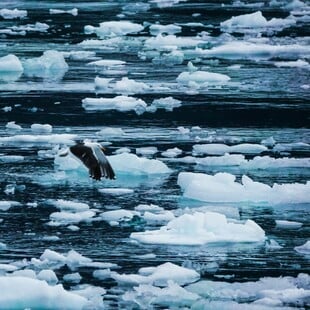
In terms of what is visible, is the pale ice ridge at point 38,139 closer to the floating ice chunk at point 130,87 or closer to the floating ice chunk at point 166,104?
the floating ice chunk at point 166,104

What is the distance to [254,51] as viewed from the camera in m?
18.0

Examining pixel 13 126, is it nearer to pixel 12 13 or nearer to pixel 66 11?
pixel 12 13

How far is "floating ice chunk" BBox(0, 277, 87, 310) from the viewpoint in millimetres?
7219

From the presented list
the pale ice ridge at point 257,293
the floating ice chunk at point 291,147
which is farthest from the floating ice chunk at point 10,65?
the pale ice ridge at point 257,293

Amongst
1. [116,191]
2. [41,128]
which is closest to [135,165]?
[116,191]

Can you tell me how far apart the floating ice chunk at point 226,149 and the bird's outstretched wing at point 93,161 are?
282cm

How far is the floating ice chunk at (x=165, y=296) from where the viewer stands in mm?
7363

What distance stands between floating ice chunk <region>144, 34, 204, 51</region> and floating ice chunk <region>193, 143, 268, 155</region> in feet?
22.1

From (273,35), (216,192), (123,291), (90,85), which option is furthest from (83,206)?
(273,35)

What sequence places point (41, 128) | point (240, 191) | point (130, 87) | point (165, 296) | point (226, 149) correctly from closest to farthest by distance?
1. point (165, 296)
2. point (240, 191)
3. point (226, 149)
4. point (41, 128)
5. point (130, 87)

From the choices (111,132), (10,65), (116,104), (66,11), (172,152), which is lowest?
(172,152)

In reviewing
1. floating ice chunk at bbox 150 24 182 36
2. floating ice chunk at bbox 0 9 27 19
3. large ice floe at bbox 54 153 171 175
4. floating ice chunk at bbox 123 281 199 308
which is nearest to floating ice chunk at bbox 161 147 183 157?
large ice floe at bbox 54 153 171 175

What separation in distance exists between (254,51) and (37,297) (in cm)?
1110

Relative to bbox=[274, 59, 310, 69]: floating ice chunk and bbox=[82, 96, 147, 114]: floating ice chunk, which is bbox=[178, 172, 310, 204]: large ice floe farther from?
bbox=[274, 59, 310, 69]: floating ice chunk
